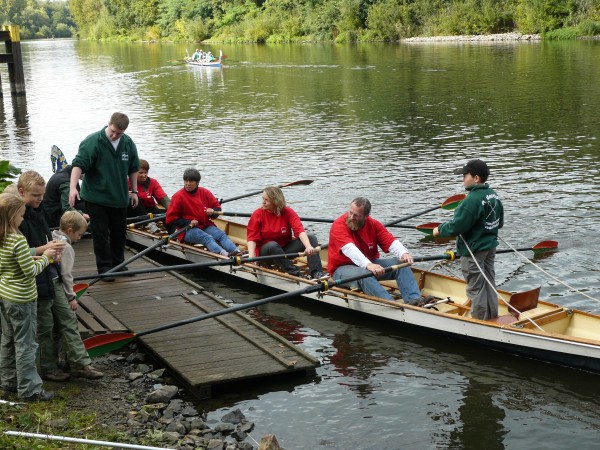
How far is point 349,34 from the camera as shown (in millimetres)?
83500

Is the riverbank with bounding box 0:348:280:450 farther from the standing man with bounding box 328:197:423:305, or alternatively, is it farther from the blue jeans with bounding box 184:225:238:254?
the blue jeans with bounding box 184:225:238:254

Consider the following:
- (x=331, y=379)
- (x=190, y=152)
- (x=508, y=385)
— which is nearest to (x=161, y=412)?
(x=331, y=379)

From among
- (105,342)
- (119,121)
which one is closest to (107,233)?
(119,121)

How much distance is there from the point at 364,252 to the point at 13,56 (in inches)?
1467

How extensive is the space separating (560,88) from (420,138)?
42.3 feet

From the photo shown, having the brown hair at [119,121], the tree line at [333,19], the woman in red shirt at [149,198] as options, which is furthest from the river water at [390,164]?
the tree line at [333,19]

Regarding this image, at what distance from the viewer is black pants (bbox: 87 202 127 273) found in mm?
12734

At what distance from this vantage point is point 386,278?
41.4ft

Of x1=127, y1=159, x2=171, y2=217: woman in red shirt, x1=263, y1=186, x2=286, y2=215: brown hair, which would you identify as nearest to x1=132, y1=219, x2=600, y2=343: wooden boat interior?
x1=263, y1=186, x2=286, y2=215: brown hair

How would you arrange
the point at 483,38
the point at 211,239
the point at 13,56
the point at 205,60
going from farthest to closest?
1. the point at 483,38
2. the point at 205,60
3. the point at 13,56
4. the point at 211,239

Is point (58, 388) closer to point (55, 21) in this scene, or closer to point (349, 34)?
point (349, 34)

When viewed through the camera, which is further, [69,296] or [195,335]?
[195,335]

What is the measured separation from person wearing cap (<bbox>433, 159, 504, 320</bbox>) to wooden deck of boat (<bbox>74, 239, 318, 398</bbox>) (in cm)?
240

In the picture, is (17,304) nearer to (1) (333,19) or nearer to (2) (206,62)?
(2) (206,62)
